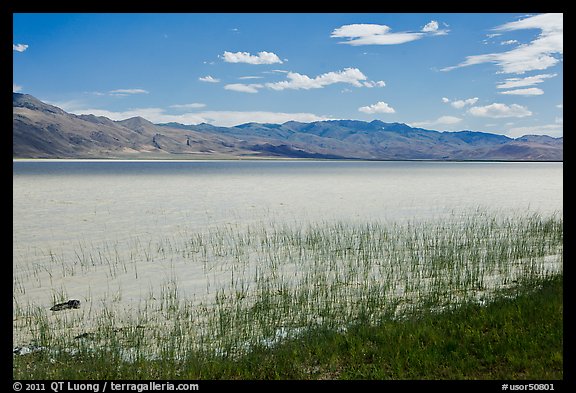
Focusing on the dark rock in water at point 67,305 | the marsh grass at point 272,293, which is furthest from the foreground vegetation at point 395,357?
the dark rock in water at point 67,305

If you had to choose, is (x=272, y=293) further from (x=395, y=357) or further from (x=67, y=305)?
(x=395, y=357)

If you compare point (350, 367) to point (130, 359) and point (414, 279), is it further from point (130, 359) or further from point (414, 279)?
point (414, 279)

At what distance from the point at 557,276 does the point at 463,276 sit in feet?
7.36

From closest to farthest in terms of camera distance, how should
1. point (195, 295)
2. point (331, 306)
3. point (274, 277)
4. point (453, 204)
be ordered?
point (331, 306), point (195, 295), point (274, 277), point (453, 204)

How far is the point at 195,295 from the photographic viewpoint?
13.1 metres

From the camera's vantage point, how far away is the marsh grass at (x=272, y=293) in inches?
350

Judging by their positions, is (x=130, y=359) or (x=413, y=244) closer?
(x=130, y=359)

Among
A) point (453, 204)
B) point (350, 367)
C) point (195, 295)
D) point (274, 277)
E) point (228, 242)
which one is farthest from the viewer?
point (453, 204)

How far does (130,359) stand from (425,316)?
194 inches

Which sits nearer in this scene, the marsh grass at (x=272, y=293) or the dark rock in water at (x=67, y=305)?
the marsh grass at (x=272, y=293)

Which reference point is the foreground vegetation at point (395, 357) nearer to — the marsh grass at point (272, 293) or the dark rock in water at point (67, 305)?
the marsh grass at point (272, 293)

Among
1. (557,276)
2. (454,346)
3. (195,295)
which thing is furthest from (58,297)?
(557,276)

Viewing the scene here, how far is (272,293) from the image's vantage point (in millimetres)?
12492

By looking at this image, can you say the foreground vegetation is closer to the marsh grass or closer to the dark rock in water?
the marsh grass
